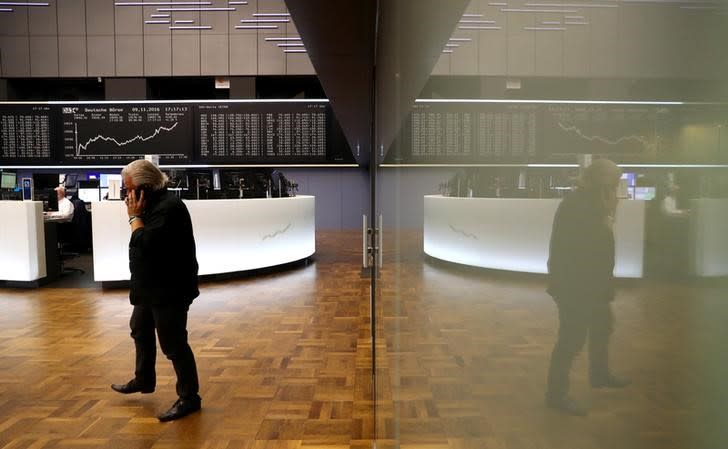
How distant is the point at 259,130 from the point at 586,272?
10.3 meters

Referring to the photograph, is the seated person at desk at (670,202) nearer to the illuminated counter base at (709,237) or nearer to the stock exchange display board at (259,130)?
the illuminated counter base at (709,237)

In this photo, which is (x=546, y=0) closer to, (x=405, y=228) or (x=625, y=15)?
(x=625, y=15)

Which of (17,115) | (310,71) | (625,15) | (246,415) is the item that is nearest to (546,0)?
(625,15)

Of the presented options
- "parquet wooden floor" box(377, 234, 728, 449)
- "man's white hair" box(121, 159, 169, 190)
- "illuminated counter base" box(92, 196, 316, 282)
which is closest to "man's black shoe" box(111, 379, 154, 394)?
"man's white hair" box(121, 159, 169, 190)

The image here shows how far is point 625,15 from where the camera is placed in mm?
167

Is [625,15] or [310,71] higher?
[310,71]

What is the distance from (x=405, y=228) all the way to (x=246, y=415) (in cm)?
199

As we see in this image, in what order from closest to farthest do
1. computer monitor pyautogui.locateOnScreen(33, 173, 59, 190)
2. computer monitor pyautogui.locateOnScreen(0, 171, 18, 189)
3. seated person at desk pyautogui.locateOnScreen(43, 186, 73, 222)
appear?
seated person at desk pyautogui.locateOnScreen(43, 186, 73, 222), computer monitor pyautogui.locateOnScreen(0, 171, 18, 189), computer monitor pyautogui.locateOnScreen(33, 173, 59, 190)

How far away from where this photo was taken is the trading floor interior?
148 mm

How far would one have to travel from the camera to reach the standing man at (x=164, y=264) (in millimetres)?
2500

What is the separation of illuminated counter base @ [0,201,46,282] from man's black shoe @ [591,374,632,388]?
6.76 metres

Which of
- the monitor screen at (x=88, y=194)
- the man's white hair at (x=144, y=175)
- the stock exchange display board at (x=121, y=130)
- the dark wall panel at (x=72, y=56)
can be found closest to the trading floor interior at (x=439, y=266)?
the man's white hair at (x=144, y=175)

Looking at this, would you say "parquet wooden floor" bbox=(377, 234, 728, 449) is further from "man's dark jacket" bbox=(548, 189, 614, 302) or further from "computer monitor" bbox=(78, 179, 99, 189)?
"computer monitor" bbox=(78, 179, 99, 189)

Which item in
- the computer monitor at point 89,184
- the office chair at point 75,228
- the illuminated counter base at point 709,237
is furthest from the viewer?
the computer monitor at point 89,184
